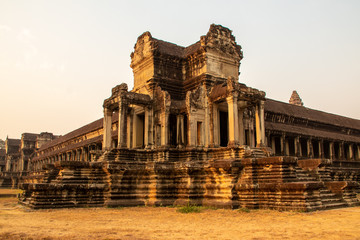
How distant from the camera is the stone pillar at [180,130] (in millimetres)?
17420

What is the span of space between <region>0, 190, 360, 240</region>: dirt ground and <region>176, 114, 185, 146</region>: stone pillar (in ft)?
17.5

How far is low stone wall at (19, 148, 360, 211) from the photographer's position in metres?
12.7

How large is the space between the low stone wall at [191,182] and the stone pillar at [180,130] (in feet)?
2.53

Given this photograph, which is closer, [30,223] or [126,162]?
[30,223]

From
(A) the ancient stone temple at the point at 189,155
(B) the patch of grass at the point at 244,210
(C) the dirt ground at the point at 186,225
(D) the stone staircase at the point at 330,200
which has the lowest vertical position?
(C) the dirt ground at the point at 186,225

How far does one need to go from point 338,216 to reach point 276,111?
24.1m

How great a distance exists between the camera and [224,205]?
1339 centimetres

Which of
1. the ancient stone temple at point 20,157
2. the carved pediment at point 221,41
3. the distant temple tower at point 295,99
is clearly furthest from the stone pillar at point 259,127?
the ancient stone temple at point 20,157

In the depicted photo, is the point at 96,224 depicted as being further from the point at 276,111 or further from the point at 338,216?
the point at 276,111

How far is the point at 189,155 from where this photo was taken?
16.4 m

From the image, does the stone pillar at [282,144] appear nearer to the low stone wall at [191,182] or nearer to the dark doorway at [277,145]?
the dark doorway at [277,145]

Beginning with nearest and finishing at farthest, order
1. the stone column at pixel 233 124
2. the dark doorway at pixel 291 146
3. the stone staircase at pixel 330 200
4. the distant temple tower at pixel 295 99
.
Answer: the stone staircase at pixel 330 200 < the stone column at pixel 233 124 < the dark doorway at pixel 291 146 < the distant temple tower at pixel 295 99

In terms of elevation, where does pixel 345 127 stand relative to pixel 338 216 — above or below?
above

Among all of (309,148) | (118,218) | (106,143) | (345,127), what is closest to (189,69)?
(106,143)
